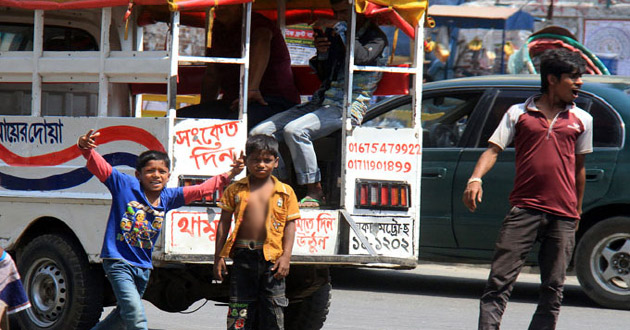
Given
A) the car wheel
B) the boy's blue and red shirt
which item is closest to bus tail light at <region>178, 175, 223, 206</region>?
the boy's blue and red shirt

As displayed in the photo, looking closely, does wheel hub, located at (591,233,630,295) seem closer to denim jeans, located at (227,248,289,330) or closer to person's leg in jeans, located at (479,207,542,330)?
person's leg in jeans, located at (479,207,542,330)

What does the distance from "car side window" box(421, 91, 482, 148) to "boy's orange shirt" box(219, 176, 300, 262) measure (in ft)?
13.2

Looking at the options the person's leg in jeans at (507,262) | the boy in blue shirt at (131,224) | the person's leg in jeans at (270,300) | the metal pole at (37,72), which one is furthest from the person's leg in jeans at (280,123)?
the person's leg in jeans at (507,262)

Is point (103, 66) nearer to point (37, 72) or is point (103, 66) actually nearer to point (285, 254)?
point (37, 72)

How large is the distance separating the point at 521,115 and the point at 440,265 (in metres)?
6.21

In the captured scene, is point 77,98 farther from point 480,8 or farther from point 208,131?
point 480,8

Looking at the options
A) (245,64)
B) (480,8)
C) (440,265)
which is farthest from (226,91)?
(480,8)

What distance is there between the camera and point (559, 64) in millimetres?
5727

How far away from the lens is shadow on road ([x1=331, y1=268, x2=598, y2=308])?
31.5ft

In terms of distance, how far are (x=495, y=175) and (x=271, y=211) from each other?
390cm

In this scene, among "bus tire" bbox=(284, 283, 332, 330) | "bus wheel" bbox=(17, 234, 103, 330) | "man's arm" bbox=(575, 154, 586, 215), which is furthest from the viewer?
"bus tire" bbox=(284, 283, 332, 330)

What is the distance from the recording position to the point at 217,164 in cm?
615

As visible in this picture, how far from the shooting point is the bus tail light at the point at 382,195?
21.3 feet

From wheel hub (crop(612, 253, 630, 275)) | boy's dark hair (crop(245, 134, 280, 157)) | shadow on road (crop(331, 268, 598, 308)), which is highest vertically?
boy's dark hair (crop(245, 134, 280, 157))
